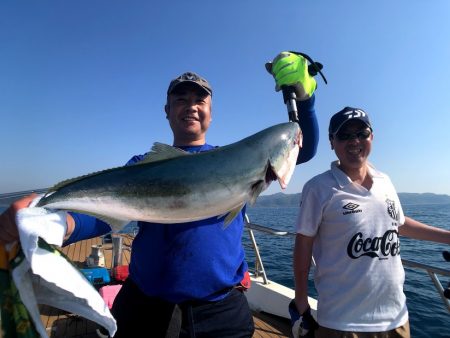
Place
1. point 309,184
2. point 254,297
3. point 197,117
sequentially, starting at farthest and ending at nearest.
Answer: point 254,297, point 309,184, point 197,117

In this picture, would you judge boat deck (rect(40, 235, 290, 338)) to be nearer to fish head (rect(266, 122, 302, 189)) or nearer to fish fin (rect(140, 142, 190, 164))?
fish fin (rect(140, 142, 190, 164))

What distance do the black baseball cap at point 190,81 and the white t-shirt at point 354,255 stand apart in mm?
1687

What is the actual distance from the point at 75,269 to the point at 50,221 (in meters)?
0.35

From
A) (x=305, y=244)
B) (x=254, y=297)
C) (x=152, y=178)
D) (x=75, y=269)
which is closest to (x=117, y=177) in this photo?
(x=152, y=178)

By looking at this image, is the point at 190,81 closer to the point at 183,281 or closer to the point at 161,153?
the point at 161,153

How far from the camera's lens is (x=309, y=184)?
3.56 meters

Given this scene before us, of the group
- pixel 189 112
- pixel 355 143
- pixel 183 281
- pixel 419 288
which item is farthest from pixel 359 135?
pixel 419 288

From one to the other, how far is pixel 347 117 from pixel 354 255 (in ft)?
5.15

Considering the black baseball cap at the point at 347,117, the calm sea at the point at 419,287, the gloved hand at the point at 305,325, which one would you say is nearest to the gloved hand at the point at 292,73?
the black baseball cap at the point at 347,117

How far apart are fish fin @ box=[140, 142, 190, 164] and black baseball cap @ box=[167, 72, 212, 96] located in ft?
2.60

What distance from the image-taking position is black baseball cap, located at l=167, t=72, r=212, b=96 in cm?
286

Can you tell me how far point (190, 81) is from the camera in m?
2.85

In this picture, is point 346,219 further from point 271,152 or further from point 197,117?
point 197,117

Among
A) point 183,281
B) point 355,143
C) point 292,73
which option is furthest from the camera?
point 355,143
